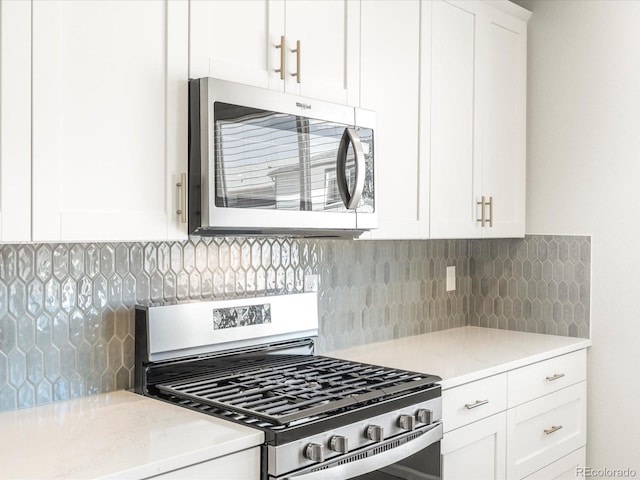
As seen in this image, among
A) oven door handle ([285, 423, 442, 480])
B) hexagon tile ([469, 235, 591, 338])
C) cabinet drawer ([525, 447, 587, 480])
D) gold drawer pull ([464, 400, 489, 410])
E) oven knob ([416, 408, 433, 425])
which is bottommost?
cabinet drawer ([525, 447, 587, 480])

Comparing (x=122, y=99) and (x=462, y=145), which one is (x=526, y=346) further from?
(x=122, y=99)

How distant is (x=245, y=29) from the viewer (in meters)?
1.92

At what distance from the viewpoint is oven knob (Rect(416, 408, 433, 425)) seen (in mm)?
1995

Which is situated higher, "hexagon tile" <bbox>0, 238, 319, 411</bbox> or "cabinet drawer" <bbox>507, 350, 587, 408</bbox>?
"hexagon tile" <bbox>0, 238, 319, 411</bbox>

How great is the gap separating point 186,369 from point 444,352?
1.10 meters

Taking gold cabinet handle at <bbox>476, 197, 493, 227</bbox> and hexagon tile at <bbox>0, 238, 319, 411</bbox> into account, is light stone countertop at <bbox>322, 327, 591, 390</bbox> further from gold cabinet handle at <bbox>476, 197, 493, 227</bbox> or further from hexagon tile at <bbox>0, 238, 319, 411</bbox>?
hexagon tile at <bbox>0, 238, 319, 411</bbox>

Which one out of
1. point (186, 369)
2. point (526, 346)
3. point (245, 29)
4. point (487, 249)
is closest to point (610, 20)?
point (487, 249)

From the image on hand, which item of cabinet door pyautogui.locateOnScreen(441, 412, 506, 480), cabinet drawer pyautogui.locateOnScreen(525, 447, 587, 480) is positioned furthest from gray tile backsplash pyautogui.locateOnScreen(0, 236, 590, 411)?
cabinet door pyautogui.locateOnScreen(441, 412, 506, 480)

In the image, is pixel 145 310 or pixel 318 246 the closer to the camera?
pixel 145 310

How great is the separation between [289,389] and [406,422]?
0.35m

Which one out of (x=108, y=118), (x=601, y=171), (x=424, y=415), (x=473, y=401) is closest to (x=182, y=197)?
(x=108, y=118)

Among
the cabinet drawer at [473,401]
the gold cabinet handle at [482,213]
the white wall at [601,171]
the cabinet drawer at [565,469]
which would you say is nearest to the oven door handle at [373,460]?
A: the cabinet drawer at [473,401]

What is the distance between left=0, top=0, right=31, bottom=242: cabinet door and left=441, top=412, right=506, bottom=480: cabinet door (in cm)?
146

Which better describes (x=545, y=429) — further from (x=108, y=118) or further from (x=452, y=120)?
(x=108, y=118)
